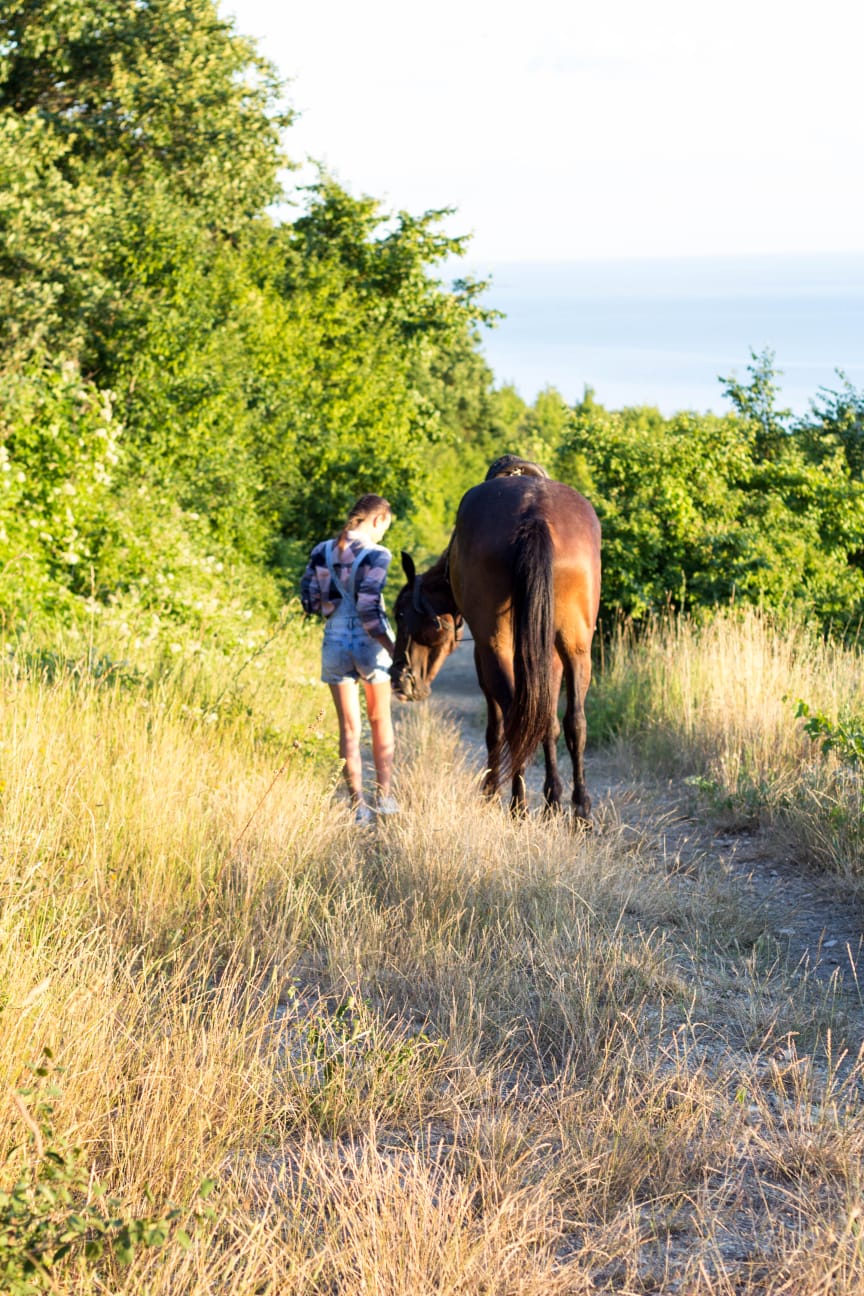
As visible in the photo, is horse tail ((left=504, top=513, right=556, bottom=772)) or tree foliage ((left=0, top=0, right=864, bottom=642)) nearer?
horse tail ((left=504, top=513, right=556, bottom=772))

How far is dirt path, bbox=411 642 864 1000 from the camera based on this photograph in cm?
502

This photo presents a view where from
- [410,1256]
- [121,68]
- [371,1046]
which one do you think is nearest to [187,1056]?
[371,1046]

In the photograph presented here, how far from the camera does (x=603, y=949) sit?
4504 millimetres

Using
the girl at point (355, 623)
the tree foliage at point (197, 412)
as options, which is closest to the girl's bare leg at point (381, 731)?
the girl at point (355, 623)

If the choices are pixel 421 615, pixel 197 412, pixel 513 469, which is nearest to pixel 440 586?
pixel 421 615

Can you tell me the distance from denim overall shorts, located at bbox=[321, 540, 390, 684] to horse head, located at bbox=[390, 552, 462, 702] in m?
1.04

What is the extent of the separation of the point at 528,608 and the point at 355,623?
46.5 inches

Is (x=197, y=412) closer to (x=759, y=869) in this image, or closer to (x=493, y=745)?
(x=493, y=745)

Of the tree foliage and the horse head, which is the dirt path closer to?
the horse head

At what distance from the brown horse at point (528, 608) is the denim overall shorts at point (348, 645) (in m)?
0.63

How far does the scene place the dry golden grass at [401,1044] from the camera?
2742mm

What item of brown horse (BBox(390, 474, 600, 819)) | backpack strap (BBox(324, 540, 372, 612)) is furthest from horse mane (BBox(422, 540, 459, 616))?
backpack strap (BBox(324, 540, 372, 612))

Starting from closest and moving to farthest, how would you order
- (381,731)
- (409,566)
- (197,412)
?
(381,731) → (409,566) → (197,412)

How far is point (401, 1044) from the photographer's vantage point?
358 cm
